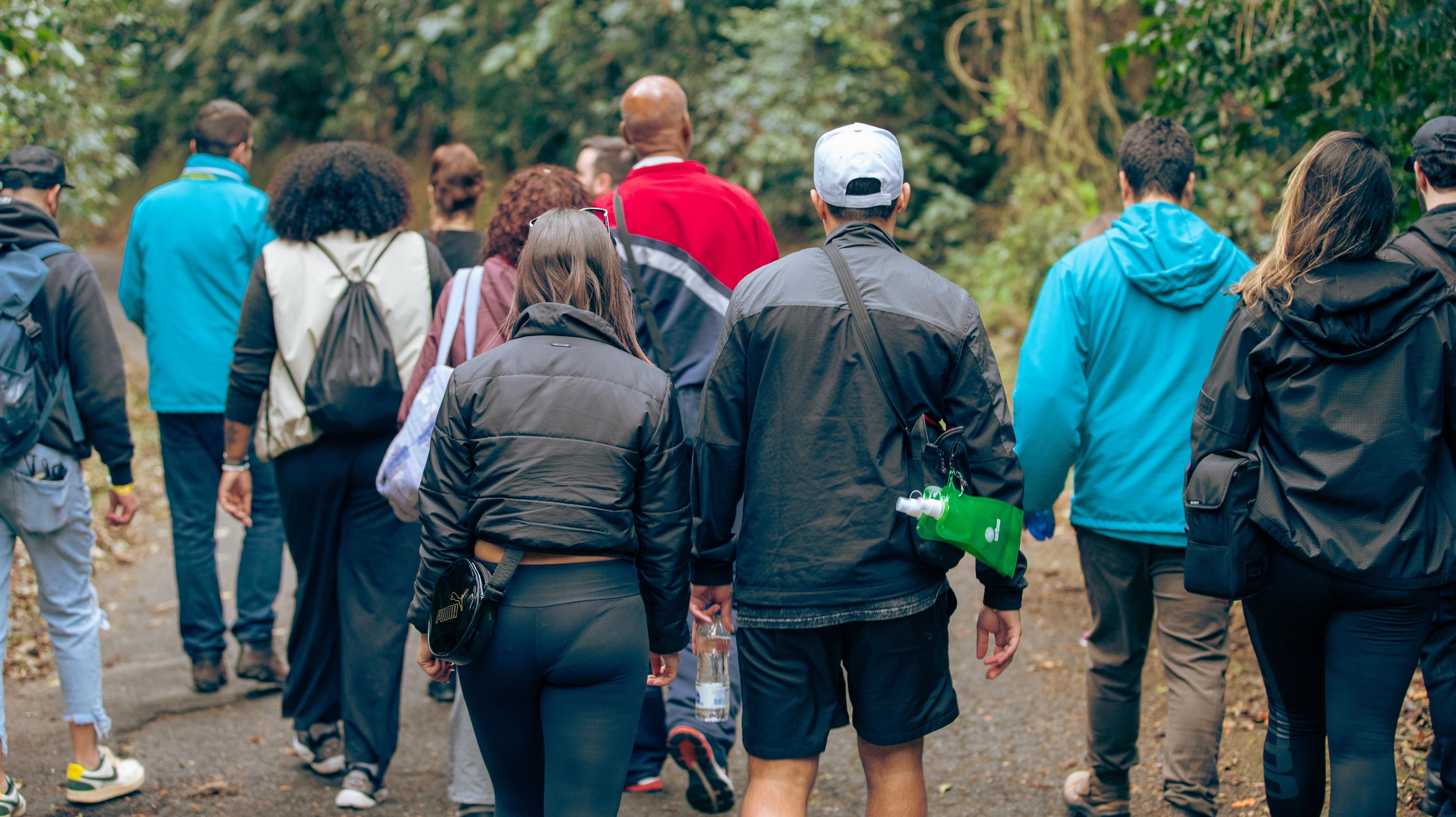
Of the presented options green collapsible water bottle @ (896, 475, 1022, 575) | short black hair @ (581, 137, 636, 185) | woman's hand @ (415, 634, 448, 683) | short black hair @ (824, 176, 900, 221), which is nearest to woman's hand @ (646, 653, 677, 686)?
woman's hand @ (415, 634, 448, 683)

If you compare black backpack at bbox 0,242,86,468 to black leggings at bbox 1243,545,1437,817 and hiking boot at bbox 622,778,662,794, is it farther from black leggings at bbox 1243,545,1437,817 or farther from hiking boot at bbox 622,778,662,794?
black leggings at bbox 1243,545,1437,817

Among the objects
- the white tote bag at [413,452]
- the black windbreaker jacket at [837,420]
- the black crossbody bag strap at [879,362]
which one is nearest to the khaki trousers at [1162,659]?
the black windbreaker jacket at [837,420]

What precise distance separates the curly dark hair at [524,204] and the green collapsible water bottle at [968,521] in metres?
1.75

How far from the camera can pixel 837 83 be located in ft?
37.7

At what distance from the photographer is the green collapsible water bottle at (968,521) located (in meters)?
2.76

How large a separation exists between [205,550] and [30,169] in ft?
5.95

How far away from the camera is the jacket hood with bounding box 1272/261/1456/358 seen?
2.81m

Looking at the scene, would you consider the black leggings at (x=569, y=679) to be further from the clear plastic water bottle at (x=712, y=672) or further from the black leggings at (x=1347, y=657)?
the black leggings at (x=1347, y=657)

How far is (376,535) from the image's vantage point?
13.9 feet

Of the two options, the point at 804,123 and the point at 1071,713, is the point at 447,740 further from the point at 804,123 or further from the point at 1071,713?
the point at 804,123

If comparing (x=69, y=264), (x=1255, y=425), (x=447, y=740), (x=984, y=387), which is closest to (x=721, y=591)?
(x=984, y=387)

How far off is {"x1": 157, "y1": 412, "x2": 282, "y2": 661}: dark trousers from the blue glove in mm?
3218

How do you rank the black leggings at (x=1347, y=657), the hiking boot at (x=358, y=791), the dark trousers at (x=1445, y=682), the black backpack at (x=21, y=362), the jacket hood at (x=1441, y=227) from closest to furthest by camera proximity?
the black leggings at (x=1347, y=657), the dark trousers at (x=1445, y=682), the jacket hood at (x=1441, y=227), the black backpack at (x=21, y=362), the hiking boot at (x=358, y=791)

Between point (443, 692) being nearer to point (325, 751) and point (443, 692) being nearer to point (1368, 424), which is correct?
point (325, 751)
